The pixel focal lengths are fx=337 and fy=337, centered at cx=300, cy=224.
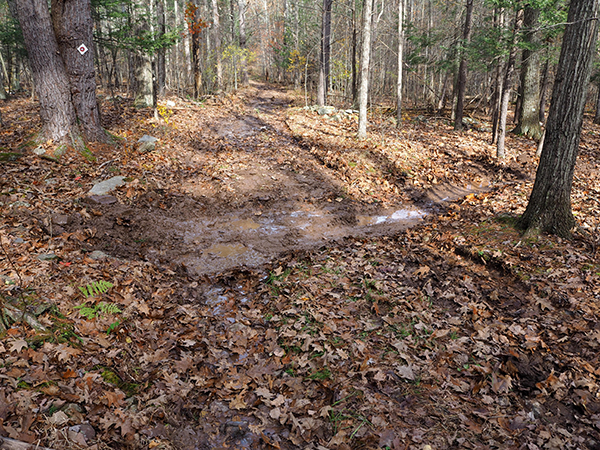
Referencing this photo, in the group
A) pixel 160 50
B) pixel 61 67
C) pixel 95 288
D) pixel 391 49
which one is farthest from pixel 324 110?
pixel 95 288

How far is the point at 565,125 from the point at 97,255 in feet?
27.1

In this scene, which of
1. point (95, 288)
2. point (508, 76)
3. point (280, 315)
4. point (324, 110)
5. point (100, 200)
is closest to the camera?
point (95, 288)

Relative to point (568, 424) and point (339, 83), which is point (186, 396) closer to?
point (568, 424)

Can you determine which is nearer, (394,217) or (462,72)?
(394,217)

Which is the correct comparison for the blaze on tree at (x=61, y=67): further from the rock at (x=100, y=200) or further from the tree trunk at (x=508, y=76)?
the tree trunk at (x=508, y=76)

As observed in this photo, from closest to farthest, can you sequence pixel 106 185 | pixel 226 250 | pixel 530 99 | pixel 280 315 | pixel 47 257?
pixel 47 257, pixel 280 315, pixel 226 250, pixel 106 185, pixel 530 99

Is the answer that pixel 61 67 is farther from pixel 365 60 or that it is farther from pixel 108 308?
pixel 365 60

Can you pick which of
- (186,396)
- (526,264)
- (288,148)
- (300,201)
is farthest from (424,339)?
(288,148)

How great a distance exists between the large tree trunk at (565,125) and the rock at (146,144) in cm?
1034

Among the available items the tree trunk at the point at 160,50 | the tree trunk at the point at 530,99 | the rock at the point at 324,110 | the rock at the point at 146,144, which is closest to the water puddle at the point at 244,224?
the rock at the point at 146,144

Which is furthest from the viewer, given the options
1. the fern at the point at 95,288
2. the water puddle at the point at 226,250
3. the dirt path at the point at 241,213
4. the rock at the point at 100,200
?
the rock at the point at 100,200

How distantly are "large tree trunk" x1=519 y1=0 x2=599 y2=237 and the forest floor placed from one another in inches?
20.0

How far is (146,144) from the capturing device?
10.7 m

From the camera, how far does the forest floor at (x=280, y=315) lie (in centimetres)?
319
